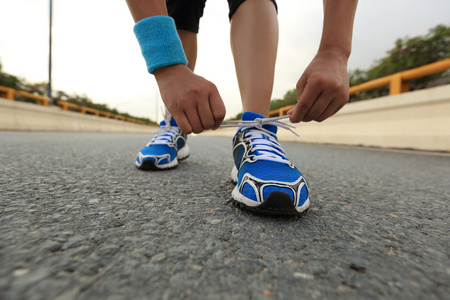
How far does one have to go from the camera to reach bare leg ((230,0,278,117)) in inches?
45.0

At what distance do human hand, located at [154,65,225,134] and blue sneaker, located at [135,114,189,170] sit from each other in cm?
59

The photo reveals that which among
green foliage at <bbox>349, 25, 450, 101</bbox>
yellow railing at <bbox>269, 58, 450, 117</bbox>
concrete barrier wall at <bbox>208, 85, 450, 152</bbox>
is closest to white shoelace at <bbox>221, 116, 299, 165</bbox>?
yellow railing at <bbox>269, 58, 450, 117</bbox>

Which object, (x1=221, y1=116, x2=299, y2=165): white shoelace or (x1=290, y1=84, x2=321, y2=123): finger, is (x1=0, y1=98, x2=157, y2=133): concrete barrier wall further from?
(x1=290, y1=84, x2=321, y2=123): finger

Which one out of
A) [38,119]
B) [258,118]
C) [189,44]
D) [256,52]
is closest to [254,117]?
[258,118]

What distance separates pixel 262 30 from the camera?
3.89 feet

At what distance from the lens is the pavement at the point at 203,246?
0.37 meters

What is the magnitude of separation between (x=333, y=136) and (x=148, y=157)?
3541 millimetres

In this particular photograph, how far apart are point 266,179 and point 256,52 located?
716mm

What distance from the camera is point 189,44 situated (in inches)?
66.2

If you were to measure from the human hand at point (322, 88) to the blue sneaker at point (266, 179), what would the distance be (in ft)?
0.56

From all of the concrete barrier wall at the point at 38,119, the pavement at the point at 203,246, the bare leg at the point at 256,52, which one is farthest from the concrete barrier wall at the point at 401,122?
the concrete barrier wall at the point at 38,119

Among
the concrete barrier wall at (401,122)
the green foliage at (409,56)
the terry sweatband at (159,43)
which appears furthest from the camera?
the green foliage at (409,56)

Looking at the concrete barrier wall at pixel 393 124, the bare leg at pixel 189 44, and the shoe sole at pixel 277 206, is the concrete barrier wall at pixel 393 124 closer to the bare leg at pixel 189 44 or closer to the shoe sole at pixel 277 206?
the bare leg at pixel 189 44

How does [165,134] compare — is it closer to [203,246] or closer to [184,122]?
[184,122]
